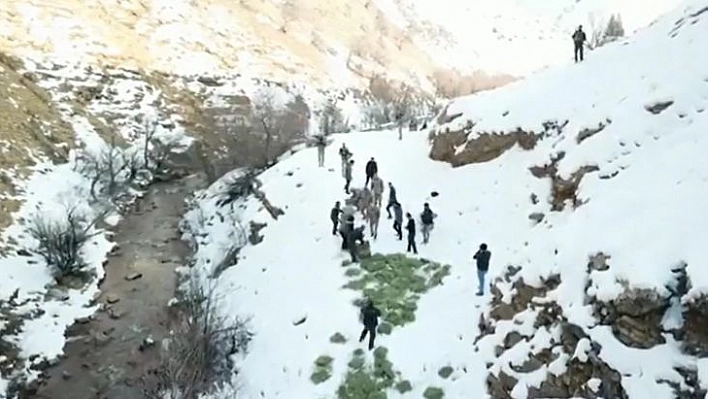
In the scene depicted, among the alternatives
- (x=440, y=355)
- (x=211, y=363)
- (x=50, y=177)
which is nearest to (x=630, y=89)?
(x=440, y=355)

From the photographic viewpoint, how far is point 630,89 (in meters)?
22.5

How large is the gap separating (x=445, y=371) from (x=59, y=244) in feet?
71.6

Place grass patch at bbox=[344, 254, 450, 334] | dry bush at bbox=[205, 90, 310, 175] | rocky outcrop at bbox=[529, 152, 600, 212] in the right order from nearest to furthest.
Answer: rocky outcrop at bbox=[529, 152, 600, 212] < grass patch at bbox=[344, 254, 450, 334] < dry bush at bbox=[205, 90, 310, 175]

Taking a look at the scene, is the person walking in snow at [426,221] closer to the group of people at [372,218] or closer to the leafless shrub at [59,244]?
the group of people at [372,218]

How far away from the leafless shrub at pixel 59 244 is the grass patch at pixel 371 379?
61.6ft

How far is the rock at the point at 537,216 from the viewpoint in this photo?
2153 cm

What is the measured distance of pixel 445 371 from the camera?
56.9 ft

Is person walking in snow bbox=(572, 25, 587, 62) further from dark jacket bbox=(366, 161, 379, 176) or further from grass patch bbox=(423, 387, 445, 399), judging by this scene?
grass patch bbox=(423, 387, 445, 399)

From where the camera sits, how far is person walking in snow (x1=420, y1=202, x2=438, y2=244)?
23297mm

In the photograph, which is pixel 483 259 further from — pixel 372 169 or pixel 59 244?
pixel 59 244

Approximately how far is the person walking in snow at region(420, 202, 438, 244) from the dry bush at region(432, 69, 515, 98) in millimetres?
57230

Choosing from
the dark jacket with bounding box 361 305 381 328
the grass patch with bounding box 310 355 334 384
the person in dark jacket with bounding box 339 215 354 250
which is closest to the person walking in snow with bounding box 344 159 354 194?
the person in dark jacket with bounding box 339 215 354 250

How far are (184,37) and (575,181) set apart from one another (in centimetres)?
5722

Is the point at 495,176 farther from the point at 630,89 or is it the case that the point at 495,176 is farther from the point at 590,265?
the point at 590,265
